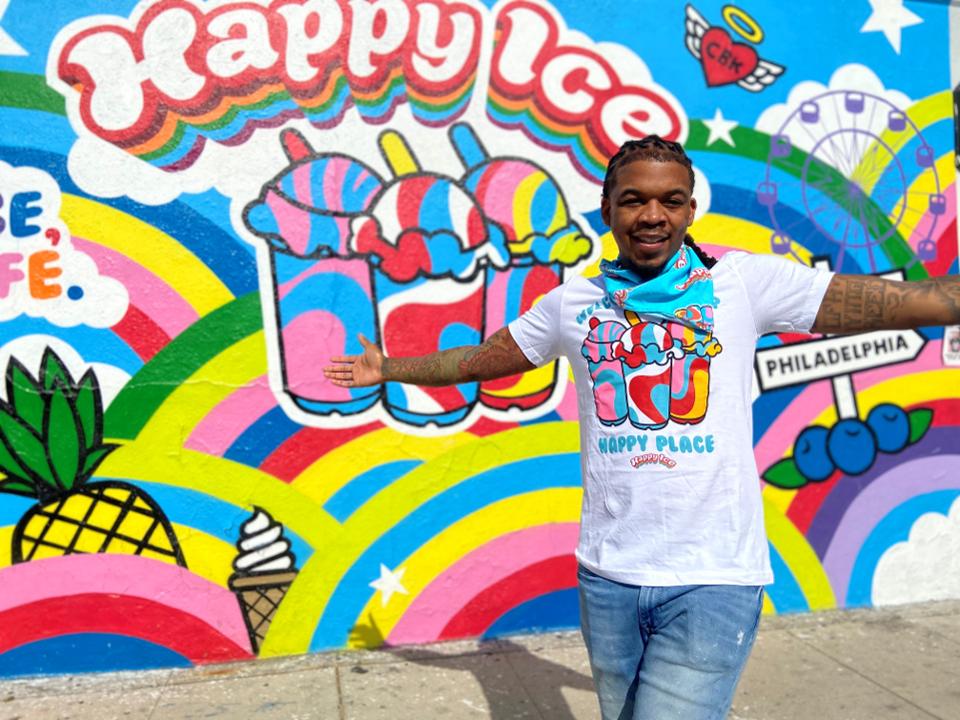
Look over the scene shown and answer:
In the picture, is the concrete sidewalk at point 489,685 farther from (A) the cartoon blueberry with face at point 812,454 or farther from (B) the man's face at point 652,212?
(B) the man's face at point 652,212

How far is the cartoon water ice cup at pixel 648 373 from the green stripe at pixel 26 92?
291cm

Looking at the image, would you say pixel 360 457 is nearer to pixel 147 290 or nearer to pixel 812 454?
pixel 147 290

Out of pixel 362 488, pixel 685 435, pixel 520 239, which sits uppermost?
pixel 520 239

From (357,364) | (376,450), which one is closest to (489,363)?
(357,364)

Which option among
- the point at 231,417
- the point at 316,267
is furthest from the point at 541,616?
the point at 316,267

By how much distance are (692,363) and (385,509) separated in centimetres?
228

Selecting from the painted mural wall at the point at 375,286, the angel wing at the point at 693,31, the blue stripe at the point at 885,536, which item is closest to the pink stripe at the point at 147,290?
the painted mural wall at the point at 375,286

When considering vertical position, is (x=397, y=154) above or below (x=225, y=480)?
above

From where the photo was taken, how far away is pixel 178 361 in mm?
3760

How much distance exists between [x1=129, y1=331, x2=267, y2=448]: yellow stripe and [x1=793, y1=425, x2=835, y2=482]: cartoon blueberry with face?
2.64 metres

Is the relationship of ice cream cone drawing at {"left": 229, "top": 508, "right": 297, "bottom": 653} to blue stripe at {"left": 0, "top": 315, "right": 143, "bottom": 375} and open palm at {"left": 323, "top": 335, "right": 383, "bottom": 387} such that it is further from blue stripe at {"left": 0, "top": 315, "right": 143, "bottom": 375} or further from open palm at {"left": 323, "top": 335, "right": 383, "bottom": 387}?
open palm at {"left": 323, "top": 335, "right": 383, "bottom": 387}

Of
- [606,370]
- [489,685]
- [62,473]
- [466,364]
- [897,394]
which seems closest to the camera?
[606,370]

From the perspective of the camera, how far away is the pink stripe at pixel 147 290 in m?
3.70

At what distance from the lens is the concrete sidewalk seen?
10.9 ft
